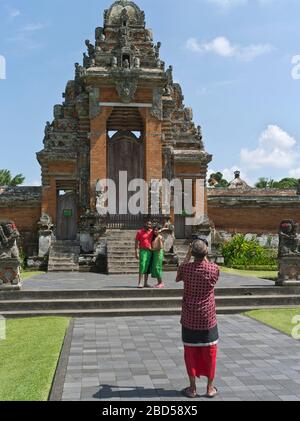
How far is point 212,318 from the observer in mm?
5852

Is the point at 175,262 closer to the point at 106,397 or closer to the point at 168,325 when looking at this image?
the point at 168,325

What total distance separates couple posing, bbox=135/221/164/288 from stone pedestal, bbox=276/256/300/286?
299cm

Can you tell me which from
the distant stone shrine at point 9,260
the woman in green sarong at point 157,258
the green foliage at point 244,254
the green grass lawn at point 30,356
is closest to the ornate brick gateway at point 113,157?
the green foliage at point 244,254

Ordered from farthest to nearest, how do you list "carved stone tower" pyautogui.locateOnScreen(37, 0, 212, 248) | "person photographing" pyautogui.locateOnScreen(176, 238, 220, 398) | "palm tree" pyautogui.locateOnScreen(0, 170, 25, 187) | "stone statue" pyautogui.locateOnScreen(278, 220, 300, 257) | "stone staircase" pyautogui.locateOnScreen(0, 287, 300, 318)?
"palm tree" pyautogui.locateOnScreen(0, 170, 25, 187) < "carved stone tower" pyautogui.locateOnScreen(37, 0, 212, 248) < "stone statue" pyautogui.locateOnScreen(278, 220, 300, 257) < "stone staircase" pyautogui.locateOnScreen(0, 287, 300, 318) < "person photographing" pyautogui.locateOnScreen(176, 238, 220, 398)

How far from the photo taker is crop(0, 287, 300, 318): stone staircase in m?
11.2

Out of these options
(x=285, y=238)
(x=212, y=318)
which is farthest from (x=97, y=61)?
(x=212, y=318)

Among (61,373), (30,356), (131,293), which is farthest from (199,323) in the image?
(131,293)

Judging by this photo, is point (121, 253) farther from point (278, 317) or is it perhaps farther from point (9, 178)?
point (9, 178)

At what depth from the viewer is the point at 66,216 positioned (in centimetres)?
2330

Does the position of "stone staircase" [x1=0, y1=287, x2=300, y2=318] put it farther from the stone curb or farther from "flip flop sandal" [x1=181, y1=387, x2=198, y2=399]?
"flip flop sandal" [x1=181, y1=387, x2=198, y2=399]

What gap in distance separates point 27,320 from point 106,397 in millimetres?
5226

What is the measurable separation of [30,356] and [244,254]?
1593cm

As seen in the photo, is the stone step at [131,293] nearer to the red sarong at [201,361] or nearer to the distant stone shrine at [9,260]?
the distant stone shrine at [9,260]

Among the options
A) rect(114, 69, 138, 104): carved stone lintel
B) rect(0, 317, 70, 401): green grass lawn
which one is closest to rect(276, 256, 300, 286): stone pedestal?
rect(0, 317, 70, 401): green grass lawn
